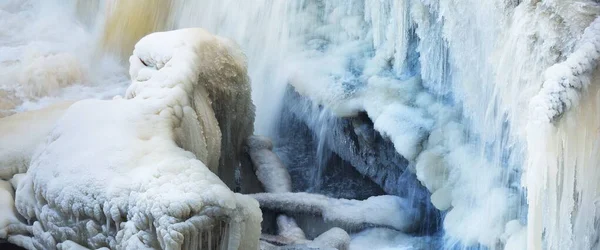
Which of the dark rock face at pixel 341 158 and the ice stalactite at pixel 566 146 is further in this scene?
the dark rock face at pixel 341 158

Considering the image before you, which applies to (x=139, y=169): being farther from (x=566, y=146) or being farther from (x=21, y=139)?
(x=566, y=146)

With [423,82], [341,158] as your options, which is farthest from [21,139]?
[423,82]

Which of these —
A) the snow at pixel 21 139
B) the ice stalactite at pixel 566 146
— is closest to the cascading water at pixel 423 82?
the ice stalactite at pixel 566 146

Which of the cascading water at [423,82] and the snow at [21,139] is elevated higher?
the cascading water at [423,82]

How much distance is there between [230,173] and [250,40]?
6.89ft

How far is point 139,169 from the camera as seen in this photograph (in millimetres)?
4809

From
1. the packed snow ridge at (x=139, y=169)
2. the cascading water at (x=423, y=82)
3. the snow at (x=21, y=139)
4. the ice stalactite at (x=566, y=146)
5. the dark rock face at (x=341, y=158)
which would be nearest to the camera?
the ice stalactite at (x=566, y=146)

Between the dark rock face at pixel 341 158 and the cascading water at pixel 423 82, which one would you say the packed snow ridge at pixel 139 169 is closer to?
the dark rock face at pixel 341 158

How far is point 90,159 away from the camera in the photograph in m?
4.95

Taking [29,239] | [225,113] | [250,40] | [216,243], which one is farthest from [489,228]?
[250,40]

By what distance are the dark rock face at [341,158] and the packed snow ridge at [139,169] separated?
122 cm

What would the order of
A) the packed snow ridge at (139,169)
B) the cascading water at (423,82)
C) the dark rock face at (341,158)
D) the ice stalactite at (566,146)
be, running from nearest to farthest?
the ice stalactite at (566,146)
the cascading water at (423,82)
the packed snow ridge at (139,169)
the dark rock face at (341,158)

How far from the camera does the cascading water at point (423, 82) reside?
13.7 feet

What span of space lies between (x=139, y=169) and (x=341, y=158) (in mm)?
2809
